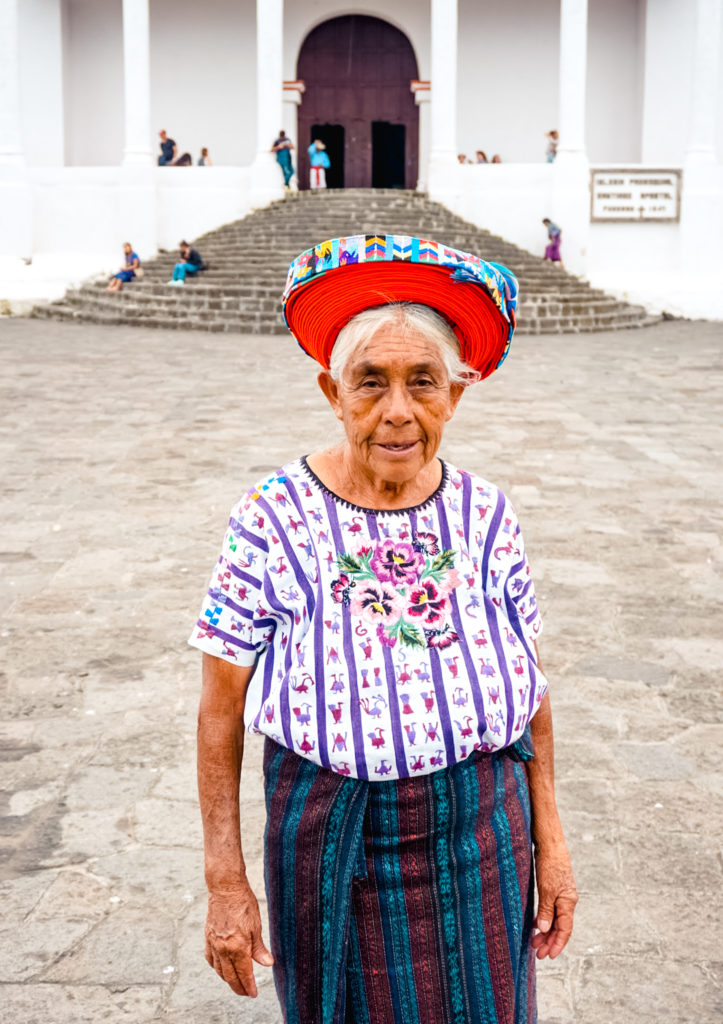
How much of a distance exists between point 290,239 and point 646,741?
1886 cm

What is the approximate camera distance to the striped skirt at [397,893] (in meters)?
1.98

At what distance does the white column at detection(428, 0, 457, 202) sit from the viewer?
2492cm

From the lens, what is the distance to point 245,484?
8461mm

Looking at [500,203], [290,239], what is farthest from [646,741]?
[500,203]

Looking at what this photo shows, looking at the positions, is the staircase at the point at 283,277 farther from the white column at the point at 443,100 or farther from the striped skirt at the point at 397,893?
the striped skirt at the point at 397,893

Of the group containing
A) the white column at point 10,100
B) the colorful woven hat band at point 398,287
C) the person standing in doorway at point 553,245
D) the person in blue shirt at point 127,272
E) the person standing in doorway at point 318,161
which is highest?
the white column at point 10,100

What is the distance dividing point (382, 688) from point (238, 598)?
0.28 m

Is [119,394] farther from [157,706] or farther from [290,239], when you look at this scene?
[290,239]

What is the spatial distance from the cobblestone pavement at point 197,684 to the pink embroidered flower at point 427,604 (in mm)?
1395

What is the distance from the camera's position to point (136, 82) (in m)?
25.2

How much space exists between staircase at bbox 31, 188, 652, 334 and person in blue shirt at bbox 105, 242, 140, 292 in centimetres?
20

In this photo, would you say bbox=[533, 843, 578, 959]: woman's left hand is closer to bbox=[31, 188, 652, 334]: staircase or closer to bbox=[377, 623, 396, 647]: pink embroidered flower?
bbox=[377, 623, 396, 647]: pink embroidered flower

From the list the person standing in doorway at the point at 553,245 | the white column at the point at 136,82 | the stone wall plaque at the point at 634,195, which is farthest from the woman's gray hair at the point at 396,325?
the white column at the point at 136,82

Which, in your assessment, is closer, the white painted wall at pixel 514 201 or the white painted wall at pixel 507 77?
the white painted wall at pixel 514 201
